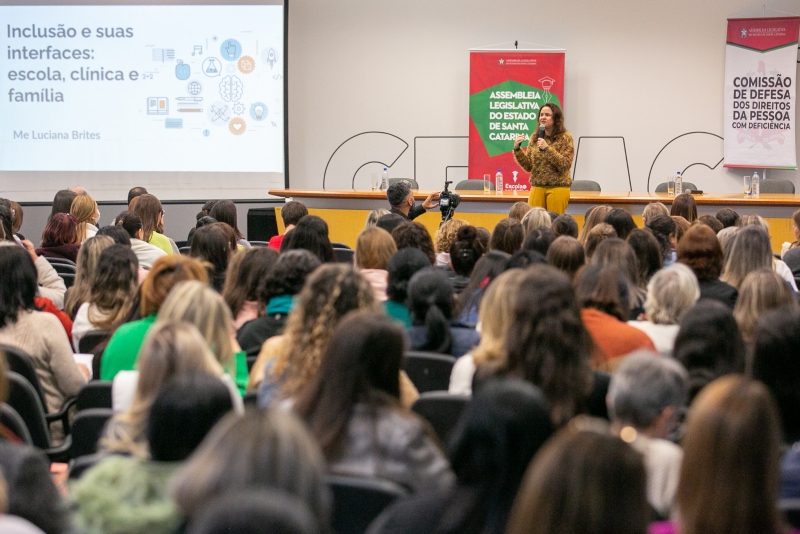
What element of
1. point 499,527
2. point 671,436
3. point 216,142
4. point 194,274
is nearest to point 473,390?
point 671,436

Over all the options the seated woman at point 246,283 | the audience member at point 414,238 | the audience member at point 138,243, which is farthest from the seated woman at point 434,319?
the audience member at point 138,243

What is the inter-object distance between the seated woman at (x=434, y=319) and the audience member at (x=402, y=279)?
306mm

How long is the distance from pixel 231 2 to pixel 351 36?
159 centimetres

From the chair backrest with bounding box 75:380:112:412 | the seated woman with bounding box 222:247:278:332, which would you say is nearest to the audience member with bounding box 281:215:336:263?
the seated woman with bounding box 222:247:278:332

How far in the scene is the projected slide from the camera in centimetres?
1005

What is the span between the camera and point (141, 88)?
10180mm

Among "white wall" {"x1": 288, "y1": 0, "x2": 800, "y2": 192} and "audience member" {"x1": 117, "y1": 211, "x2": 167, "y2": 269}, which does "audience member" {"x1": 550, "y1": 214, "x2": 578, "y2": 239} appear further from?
"white wall" {"x1": 288, "y1": 0, "x2": 800, "y2": 192}

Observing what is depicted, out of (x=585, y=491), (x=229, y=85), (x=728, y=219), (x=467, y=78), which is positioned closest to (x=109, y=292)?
(x=585, y=491)

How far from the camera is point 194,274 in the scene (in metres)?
Result: 3.37

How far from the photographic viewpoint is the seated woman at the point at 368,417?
78.7 inches

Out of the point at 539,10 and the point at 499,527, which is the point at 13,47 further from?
the point at 499,527

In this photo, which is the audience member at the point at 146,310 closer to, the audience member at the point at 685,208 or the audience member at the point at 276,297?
the audience member at the point at 276,297

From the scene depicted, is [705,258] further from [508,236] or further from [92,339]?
[92,339]

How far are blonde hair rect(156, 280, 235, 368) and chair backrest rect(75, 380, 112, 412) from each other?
0.31 meters
